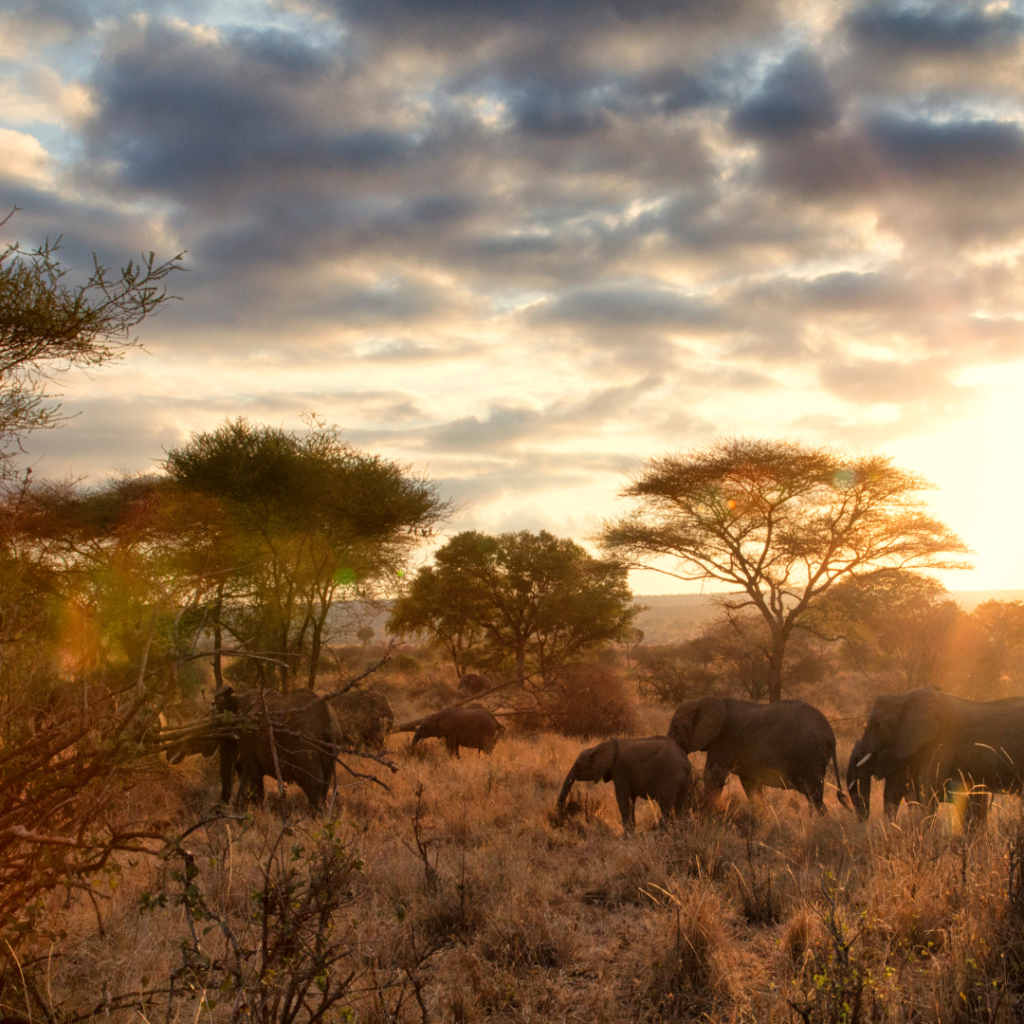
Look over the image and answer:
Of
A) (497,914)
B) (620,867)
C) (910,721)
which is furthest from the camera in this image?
(910,721)

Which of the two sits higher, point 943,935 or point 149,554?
point 149,554

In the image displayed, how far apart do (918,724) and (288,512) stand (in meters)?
12.1

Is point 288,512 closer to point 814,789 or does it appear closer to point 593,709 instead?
point 593,709

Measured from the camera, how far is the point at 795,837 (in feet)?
26.7

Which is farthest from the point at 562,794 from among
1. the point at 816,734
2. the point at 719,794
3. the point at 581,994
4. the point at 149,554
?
the point at 149,554

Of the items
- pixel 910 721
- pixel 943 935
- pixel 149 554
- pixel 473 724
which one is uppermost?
pixel 149 554

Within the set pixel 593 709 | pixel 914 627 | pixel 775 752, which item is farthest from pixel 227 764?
pixel 914 627

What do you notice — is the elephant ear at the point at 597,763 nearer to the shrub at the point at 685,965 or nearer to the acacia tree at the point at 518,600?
the shrub at the point at 685,965

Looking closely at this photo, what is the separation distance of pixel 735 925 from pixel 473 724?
32.1 ft

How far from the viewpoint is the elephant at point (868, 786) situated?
8859mm

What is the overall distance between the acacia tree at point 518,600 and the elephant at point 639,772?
1598 cm

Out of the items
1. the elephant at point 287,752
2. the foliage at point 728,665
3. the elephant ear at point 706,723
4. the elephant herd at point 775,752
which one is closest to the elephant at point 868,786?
the elephant herd at point 775,752

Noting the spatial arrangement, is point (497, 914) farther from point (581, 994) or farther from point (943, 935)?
point (943, 935)

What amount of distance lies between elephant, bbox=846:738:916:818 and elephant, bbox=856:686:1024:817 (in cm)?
4
